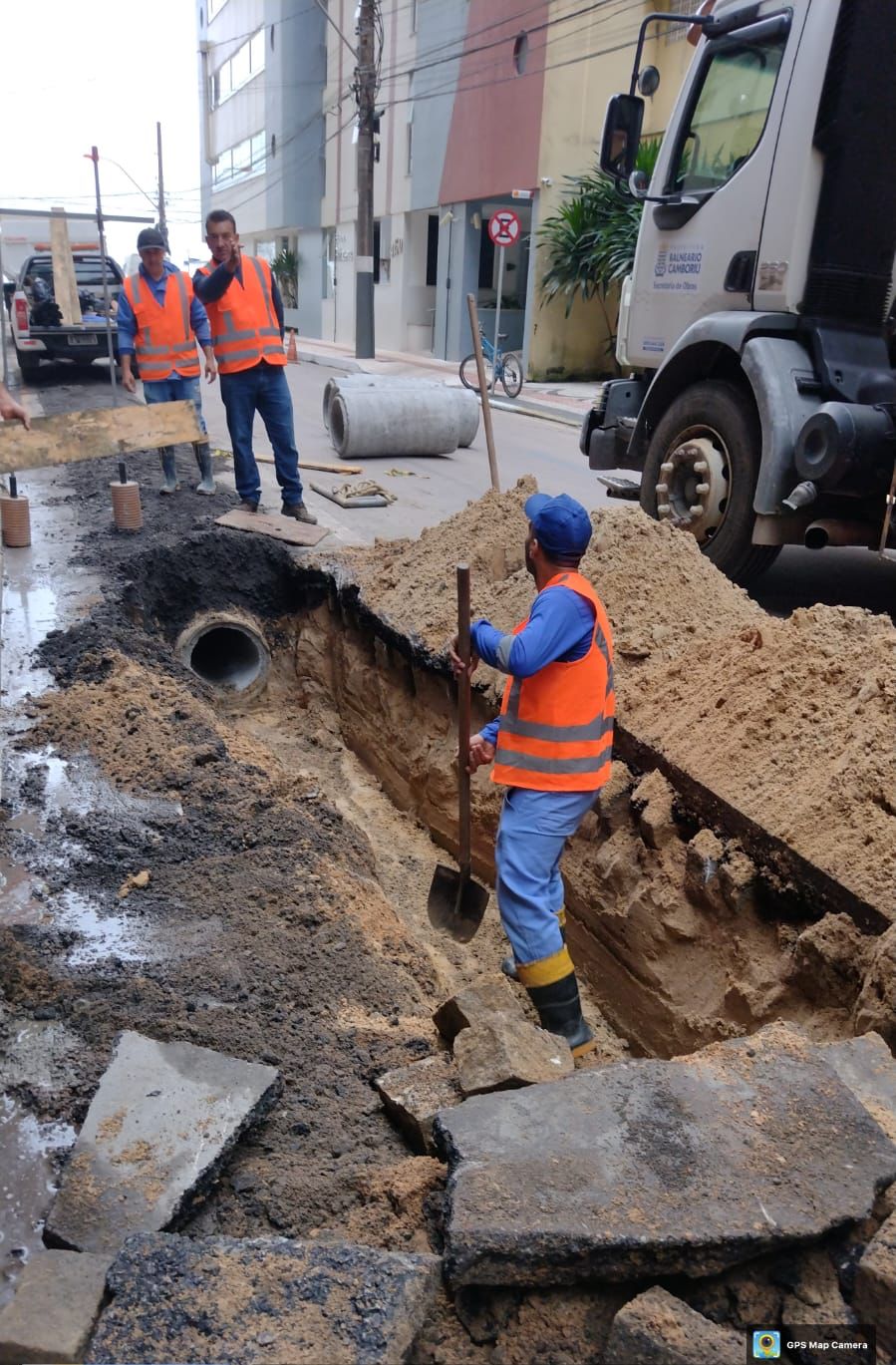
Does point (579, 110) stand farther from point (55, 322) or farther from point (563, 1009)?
point (563, 1009)

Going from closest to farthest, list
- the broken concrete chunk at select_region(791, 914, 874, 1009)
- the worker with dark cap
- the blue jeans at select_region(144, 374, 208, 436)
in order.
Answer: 1. the broken concrete chunk at select_region(791, 914, 874, 1009)
2. the worker with dark cap
3. the blue jeans at select_region(144, 374, 208, 436)

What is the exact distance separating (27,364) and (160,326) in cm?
1050

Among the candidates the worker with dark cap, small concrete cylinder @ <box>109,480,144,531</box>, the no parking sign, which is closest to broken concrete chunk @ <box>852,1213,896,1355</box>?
small concrete cylinder @ <box>109,480,144,531</box>

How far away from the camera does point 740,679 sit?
4.24 meters

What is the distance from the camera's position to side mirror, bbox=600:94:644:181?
21.5 feet

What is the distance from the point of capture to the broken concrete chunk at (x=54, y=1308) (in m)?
1.87

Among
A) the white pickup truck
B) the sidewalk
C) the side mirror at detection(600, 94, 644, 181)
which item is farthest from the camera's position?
the sidewalk

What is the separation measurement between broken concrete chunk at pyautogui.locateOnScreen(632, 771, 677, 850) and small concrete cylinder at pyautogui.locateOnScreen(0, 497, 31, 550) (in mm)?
5173

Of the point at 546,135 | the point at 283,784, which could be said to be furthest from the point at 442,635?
the point at 546,135

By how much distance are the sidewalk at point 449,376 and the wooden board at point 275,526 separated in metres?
9.21

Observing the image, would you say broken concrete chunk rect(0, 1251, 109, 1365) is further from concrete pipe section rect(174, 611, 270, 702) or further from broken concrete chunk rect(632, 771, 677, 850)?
concrete pipe section rect(174, 611, 270, 702)

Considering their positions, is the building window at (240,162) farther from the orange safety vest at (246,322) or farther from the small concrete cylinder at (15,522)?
the small concrete cylinder at (15,522)

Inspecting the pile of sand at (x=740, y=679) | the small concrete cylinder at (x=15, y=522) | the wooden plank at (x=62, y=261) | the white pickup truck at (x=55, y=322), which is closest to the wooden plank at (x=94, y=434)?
the small concrete cylinder at (x=15, y=522)

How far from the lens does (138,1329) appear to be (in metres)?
1.89
